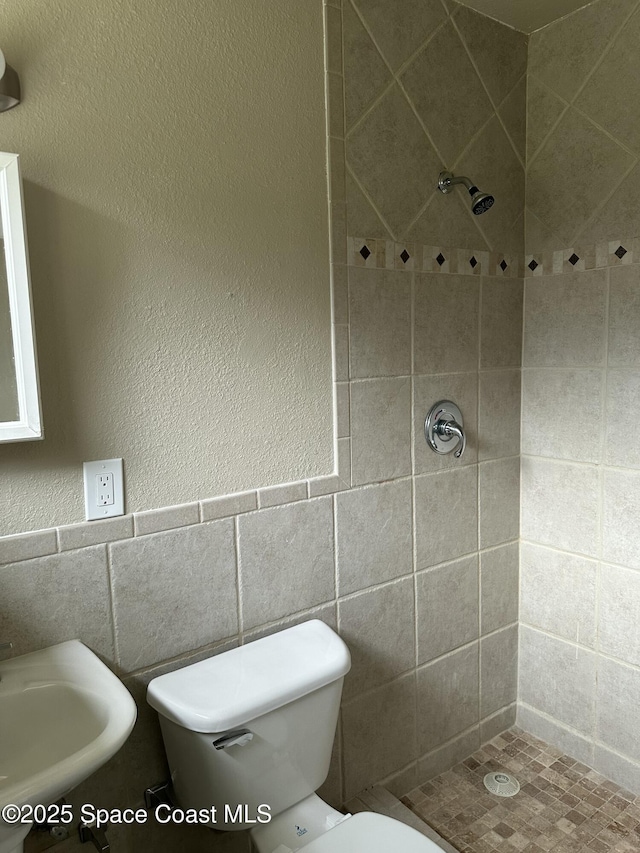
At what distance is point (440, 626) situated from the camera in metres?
1.83

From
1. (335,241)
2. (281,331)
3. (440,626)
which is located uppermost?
(335,241)

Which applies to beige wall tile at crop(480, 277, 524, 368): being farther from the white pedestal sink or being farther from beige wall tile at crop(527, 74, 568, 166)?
the white pedestal sink

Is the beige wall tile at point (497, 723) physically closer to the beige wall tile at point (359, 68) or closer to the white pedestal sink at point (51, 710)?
the white pedestal sink at point (51, 710)

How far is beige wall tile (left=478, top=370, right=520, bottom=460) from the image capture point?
1880mm

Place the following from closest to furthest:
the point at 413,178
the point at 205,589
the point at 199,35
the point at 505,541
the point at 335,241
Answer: the point at 199,35 < the point at 205,589 < the point at 335,241 < the point at 413,178 < the point at 505,541

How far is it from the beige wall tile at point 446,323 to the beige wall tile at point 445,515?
318 millimetres

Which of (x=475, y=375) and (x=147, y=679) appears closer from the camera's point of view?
(x=147, y=679)

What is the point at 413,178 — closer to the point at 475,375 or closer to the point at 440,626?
the point at 475,375

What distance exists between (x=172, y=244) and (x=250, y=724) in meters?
0.97

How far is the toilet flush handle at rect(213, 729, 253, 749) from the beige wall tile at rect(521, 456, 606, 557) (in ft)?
3.85

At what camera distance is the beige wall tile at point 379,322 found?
156 cm

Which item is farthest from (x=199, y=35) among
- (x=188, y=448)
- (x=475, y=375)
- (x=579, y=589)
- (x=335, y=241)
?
(x=579, y=589)

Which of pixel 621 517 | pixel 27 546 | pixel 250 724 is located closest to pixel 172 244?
pixel 27 546

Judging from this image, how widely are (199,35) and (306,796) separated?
1.63 m
